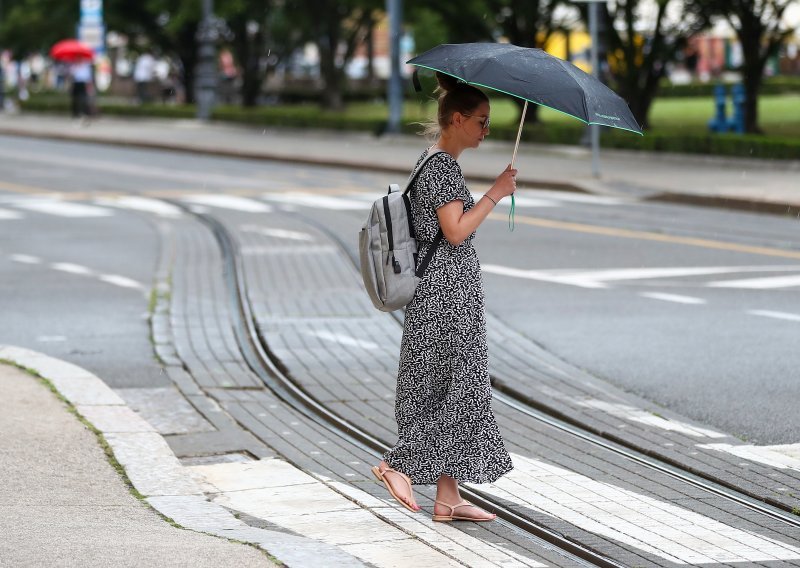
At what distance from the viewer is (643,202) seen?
21.7 metres

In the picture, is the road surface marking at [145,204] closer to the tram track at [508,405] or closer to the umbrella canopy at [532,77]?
the tram track at [508,405]

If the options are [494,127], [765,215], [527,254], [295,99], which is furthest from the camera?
[295,99]

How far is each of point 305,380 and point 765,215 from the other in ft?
37.4

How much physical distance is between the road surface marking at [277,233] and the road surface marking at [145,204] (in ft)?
7.63

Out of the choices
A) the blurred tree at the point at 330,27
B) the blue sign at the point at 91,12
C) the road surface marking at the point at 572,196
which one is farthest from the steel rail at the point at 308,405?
the blurred tree at the point at 330,27

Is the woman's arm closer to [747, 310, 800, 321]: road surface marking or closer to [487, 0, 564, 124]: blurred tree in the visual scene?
[747, 310, 800, 321]: road surface marking

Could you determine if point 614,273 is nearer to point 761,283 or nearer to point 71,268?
point 761,283

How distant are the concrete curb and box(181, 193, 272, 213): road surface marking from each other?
11258mm

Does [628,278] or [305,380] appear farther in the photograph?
[628,278]

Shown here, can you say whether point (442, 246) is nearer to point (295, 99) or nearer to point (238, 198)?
point (238, 198)

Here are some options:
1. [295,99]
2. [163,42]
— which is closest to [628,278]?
[163,42]

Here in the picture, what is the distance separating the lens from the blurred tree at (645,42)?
32094mm

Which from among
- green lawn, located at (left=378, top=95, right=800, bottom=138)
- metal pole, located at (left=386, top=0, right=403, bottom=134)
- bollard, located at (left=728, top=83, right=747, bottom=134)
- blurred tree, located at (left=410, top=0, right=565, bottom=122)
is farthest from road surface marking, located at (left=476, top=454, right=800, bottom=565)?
blurred tree, located at (left=410, top=0, right=565, bottom=122)

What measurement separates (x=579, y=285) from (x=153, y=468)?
22.4ft
